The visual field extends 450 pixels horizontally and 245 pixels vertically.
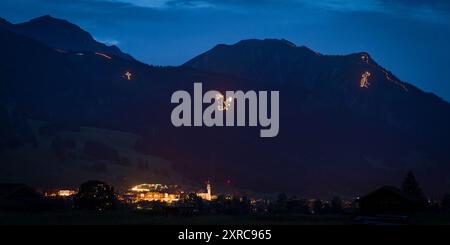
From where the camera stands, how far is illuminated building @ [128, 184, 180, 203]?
123875 mm

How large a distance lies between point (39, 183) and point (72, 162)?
23.7 meters

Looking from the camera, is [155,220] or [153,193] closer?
[155,220]

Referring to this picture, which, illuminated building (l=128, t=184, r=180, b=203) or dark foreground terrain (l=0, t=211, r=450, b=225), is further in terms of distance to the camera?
illuminated building (l=128, t=184, r=180, b=203)

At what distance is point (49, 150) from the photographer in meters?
177

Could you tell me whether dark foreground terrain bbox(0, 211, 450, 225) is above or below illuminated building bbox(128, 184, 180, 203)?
below

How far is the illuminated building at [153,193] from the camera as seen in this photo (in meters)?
124

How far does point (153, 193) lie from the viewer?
429 ft

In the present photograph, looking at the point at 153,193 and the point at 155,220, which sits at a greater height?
the point at 153,193

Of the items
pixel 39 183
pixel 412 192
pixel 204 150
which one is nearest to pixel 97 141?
pixel 204 150
